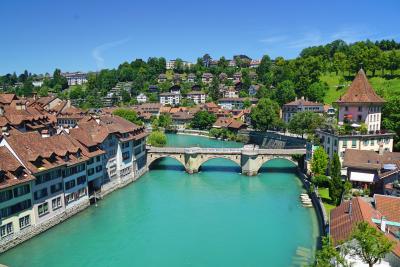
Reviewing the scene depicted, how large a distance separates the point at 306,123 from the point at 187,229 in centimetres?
4599

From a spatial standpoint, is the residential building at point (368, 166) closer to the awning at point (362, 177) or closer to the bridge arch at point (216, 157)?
the awning at point (362, 177)

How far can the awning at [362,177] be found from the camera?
49781 mm

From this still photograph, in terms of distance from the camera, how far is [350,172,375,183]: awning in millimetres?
49781

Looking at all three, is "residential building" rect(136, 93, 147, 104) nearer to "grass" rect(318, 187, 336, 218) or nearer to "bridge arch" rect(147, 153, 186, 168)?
"bridge arch" rect(147, 153, 186, 168)

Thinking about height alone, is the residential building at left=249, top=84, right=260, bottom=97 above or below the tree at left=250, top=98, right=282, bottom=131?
above

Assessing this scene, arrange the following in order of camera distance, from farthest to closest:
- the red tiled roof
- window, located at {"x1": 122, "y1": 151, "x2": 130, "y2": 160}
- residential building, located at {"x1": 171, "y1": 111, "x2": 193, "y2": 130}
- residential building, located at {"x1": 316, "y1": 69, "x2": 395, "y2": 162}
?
residential building, located at {"x1": 171, "y1": 111, "x2": 193, "y2": 130}
window, located at {"x1": 122, "y1": 151, "x2": 130, "y2": 160}
residential building, located at {"x1": 316, "y1": 69, "x2": 395, "y2": 162}
the red tiled roof

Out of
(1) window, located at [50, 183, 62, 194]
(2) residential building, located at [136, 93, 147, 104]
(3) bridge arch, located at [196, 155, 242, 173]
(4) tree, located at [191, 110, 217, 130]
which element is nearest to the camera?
(1) window, located at [50, 183, 62, 194]

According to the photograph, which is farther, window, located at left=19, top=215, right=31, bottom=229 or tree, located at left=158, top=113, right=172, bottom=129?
tree, located at left=158, top=113, right=172, bottom=129

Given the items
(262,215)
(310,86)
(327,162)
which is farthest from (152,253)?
(310,86)

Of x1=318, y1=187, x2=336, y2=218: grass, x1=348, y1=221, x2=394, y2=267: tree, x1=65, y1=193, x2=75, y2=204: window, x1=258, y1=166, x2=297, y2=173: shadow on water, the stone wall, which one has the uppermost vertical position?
x1=348, y1=221, x2=394, y2=267: tree

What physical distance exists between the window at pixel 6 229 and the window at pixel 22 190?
276cm

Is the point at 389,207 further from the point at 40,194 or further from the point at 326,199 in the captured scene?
the point at 40,194

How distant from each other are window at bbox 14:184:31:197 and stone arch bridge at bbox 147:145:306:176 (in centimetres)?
3271

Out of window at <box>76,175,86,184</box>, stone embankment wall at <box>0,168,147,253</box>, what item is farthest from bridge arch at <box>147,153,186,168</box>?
window at <box>76,175,86,184</box>
